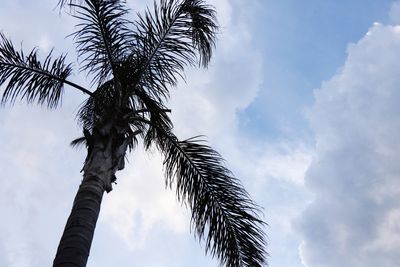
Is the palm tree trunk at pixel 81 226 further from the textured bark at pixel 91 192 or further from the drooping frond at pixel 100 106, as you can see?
the drooping frond at pixel 100 106

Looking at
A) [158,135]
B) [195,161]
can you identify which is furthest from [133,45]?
[195,161]

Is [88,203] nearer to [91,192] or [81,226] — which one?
[91,192]

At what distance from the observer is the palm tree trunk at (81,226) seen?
504 centimetres

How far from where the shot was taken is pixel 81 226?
5.43m

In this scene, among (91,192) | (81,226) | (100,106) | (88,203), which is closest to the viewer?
(81,226)

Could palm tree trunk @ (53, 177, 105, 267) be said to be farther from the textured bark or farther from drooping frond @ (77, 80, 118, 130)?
drooping frond @ (77, 80, 118, 130)

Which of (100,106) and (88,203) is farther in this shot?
(100,106)

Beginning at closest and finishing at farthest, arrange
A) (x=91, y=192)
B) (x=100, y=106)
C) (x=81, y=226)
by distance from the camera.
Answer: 1. (x=81, y=226)
2. (x=91, y=192)
3. (x=100, y=106)

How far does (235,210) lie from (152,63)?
2863mm

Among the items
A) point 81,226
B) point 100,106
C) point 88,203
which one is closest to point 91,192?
point 88,203

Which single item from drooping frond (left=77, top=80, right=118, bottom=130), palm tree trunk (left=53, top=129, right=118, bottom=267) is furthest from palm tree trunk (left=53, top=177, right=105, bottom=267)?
drooping frond (left=77, top=80, right=118, bottom=130)

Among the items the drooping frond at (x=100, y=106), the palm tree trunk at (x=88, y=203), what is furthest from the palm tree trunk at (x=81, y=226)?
the drooping frond at (x=100, y=106)

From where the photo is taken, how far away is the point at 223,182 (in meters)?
7.74

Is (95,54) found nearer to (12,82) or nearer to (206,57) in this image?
(12,82)
